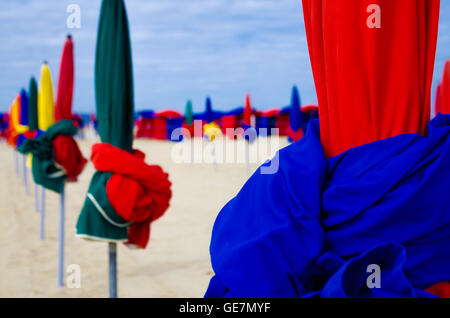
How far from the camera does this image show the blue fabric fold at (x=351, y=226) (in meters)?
0.82

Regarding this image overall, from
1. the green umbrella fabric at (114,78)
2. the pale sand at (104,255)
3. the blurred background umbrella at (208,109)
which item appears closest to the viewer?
the green umbrella fabric at (114,78)

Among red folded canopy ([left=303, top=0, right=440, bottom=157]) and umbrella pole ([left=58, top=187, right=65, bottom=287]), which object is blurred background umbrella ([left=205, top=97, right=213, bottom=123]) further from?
red folded canopy ([left=303, top=0, right=440, bottom=157])

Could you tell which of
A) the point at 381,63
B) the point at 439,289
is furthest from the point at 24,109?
the point at 439,289

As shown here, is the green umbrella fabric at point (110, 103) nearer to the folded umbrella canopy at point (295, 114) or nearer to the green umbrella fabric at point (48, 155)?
the green umbrella fabric at point (48, 155)

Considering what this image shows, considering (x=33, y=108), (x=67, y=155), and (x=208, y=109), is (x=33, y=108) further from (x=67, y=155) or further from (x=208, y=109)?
(x=208, y=109)

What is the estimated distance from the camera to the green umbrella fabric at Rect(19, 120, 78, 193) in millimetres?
4148

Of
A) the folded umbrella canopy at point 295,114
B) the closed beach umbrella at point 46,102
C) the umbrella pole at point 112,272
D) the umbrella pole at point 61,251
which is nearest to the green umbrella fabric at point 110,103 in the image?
the umbrella pole at point 112,272

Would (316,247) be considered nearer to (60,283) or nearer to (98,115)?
(98,115)

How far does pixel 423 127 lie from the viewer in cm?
93

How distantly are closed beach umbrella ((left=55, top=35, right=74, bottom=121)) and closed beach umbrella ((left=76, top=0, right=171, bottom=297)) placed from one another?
1746 millimetres

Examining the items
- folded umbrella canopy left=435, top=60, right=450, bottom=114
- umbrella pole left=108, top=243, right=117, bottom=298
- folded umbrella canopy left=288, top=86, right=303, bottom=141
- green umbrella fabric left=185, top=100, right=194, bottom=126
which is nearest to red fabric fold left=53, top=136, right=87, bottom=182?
umbrella pole left=108, top=243, right=117, bottom=298

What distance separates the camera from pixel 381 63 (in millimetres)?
922

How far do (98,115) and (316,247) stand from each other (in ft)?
7.18

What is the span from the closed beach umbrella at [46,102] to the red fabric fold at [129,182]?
2.59 m
